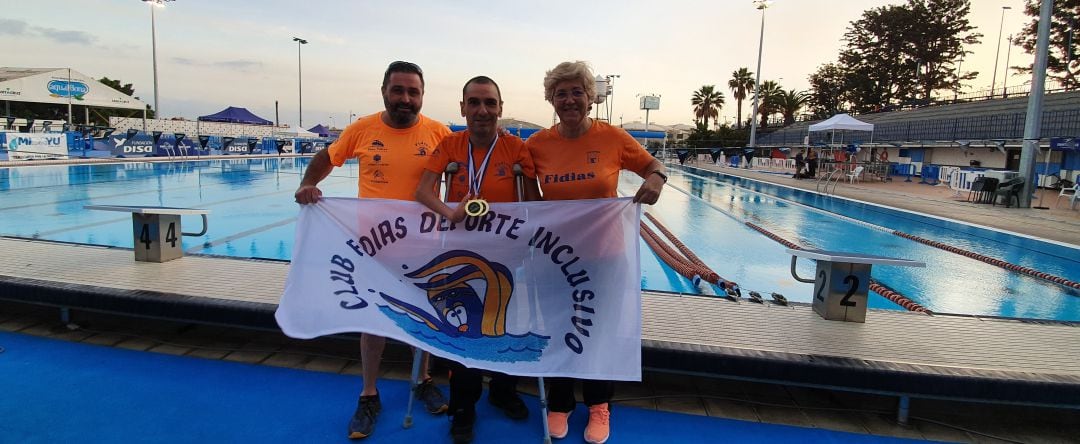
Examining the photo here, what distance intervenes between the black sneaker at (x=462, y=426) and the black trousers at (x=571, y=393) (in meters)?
0.39

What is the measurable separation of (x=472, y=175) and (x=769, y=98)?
210 ft

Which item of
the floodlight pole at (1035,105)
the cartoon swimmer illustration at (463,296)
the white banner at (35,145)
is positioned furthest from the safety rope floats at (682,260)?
the white banner at (35,145)

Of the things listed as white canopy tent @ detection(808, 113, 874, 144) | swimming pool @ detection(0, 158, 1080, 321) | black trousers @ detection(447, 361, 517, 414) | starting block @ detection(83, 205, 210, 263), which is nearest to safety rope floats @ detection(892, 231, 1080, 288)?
swimming pool @ detection(0, 158, 1080, 321)

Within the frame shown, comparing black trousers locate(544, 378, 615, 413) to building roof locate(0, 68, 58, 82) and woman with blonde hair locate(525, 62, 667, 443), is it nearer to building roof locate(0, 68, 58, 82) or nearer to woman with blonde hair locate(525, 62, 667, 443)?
woman with blonde hair locate(525, 62, 667, 443)

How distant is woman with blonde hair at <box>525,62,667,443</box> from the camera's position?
236 cm

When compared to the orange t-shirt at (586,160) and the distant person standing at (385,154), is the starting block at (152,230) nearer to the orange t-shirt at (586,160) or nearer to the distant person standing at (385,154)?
the distant person standing at (385,154)

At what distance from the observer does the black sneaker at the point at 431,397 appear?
270 centimetres

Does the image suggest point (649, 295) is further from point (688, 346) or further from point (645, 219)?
point (645, 219)

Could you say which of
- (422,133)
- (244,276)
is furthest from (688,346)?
(244,276)

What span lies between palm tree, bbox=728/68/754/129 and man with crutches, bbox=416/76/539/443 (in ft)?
210

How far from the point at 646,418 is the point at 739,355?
0.56 metres

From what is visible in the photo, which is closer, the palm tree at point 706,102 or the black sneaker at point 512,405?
the black sneaker at point 512,405

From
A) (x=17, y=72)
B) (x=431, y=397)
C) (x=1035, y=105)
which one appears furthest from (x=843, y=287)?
(x=17, y=72)

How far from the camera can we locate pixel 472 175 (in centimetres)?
239
